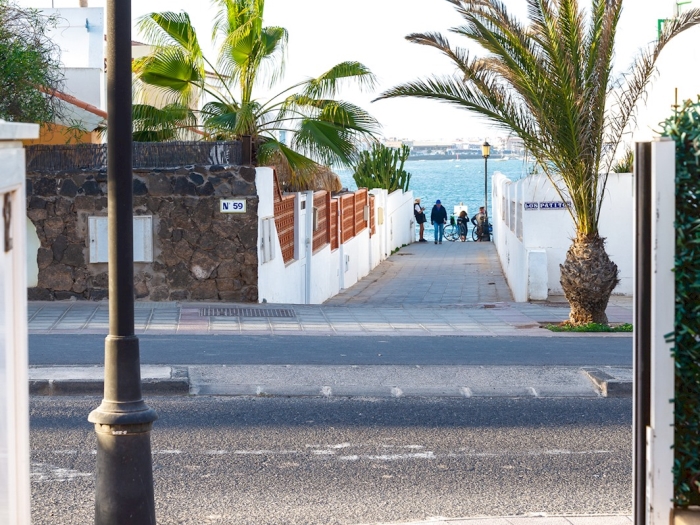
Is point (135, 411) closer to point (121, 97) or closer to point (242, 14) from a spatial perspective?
point (121, 97)

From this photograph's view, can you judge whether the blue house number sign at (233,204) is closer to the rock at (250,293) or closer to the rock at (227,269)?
the rock at (227,269)

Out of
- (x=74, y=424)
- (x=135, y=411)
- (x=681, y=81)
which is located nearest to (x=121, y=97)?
(x=135, y=411)

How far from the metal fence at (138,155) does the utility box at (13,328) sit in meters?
12.7

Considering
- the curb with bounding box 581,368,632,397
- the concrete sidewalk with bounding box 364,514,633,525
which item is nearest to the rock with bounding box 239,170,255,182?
the curb with bounding box 581,368,632,397

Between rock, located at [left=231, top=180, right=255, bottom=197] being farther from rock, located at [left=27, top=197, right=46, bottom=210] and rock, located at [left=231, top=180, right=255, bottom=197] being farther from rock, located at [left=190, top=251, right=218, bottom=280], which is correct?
rock, located at [left=27, top=197, right=46, bottom=210]

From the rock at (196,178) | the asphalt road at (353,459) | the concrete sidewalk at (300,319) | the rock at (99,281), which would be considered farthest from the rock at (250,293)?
the asphalt road at (353,459)

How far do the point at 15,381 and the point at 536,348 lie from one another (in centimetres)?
956

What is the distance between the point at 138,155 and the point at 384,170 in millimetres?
30100

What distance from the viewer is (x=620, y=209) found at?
17.7 metres

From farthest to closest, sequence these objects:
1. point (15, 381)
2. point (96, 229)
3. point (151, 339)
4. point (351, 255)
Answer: point (351, 255), point (96, 229), point (151, 339), point (15, 381)

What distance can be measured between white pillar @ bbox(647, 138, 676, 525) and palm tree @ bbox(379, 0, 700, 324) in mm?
10030

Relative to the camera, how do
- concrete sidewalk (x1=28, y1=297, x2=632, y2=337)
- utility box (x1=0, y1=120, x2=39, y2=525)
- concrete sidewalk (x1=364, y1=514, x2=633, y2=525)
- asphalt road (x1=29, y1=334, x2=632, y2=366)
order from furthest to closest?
concrete sidewalk (x1=28, y1=297, x2=632, y2=337), asphalt road (x1=29, y1=334, x2=632, y2=366), concrete sidewalk (x1=364, y1=514, x2=633, y2=525), utility box (x1=0, y1=120, x2=39, y2=525)

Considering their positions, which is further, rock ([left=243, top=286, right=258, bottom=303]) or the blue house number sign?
rock ([left=243, top=286, right=258, bottom=303])

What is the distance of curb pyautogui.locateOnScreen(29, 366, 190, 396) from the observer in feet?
29.1
